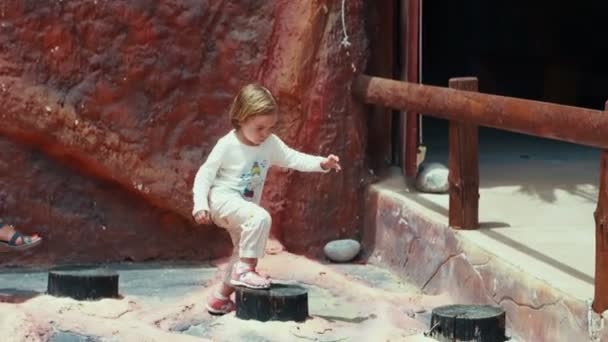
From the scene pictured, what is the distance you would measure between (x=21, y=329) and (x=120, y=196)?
1.82 metres

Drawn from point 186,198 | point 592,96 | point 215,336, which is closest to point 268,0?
point 186,198

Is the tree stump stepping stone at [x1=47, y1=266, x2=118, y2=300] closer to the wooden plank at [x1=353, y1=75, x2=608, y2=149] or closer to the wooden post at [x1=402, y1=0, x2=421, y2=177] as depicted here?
the wooden plank at [x1=353, y1=75, x2=608, y2=149]

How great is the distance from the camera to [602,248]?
4996 millimetres

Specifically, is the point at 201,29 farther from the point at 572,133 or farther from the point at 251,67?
the point at 572,133

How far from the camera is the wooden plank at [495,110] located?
204 inches

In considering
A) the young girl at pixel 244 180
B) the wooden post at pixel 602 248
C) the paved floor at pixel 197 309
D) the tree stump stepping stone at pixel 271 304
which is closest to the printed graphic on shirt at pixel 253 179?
the young girl at pixel 244 180

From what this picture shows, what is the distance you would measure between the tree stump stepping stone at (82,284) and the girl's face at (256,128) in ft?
3.55

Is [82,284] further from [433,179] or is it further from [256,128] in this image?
[433,179]

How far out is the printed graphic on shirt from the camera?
6016 mm

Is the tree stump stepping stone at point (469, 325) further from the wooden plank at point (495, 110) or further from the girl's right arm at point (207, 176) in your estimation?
the girl's right arm at point (207, 176)

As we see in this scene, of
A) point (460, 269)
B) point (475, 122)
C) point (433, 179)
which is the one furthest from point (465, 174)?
point (433, 179)

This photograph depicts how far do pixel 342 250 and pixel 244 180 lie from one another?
1.71 meters

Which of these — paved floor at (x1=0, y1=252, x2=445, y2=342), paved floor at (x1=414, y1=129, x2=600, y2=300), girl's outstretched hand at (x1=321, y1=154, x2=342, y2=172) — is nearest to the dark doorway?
paved floor at (x1=414, y1=129, x2=600, y2=300)

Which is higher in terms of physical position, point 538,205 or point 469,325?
point 538,205
